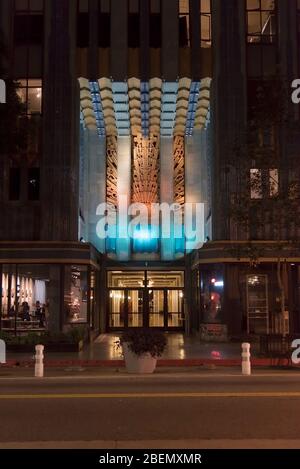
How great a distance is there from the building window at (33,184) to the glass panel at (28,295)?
3.52m

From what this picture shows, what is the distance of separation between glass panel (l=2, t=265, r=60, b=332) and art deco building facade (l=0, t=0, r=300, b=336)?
0.06 metres

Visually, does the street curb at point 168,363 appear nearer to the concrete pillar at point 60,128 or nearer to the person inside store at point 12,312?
the person inside store at point 12,312

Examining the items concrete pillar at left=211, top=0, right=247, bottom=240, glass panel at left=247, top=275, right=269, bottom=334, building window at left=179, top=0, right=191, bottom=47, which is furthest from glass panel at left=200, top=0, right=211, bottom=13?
glass panel at left=247, top=275, right=269, bottom=334

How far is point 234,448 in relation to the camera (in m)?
7.40

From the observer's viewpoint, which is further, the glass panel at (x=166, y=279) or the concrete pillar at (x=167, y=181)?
the concrete pillar at (x=167, y=181)

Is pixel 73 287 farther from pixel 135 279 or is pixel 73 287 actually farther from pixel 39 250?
pixel 135 279

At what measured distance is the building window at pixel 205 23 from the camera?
29531mm

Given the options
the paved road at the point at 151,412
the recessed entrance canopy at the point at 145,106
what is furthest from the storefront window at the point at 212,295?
the paved road at the point at 151,412

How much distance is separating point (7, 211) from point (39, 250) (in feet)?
9.63

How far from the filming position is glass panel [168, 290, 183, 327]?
32.8 m
